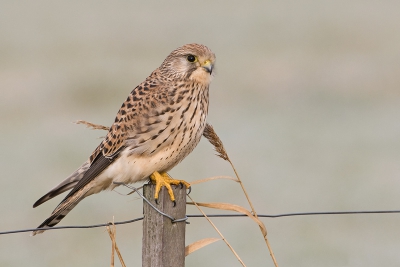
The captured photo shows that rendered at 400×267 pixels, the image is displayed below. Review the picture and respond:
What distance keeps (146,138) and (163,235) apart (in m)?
1.09

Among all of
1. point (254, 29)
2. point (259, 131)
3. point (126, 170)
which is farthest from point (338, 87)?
point (126, 170)

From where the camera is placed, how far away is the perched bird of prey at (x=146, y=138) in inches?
198

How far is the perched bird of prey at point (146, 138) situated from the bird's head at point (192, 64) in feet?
0.13

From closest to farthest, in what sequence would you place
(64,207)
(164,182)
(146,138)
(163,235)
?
(163,235) → (164,182) → (64,207) → (146,138)

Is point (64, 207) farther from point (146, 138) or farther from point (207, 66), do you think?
point (207, 66)

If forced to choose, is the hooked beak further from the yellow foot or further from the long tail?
the long tail

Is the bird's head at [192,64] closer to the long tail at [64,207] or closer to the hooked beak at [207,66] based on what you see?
the hooked beak at [207,66]

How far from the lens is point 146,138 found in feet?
16.6

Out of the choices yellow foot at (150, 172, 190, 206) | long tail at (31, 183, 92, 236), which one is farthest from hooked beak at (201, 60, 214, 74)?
long tail at (31, 183, 92, 236)

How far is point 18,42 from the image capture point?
20984 mm

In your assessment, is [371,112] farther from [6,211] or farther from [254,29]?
[254,29]

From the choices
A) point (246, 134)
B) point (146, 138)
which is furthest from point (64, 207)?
point (246, 134)

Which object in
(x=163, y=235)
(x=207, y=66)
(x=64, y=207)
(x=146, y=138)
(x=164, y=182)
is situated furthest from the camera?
(x=207, y=66)

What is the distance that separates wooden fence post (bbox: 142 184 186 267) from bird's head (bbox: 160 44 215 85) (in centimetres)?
128
